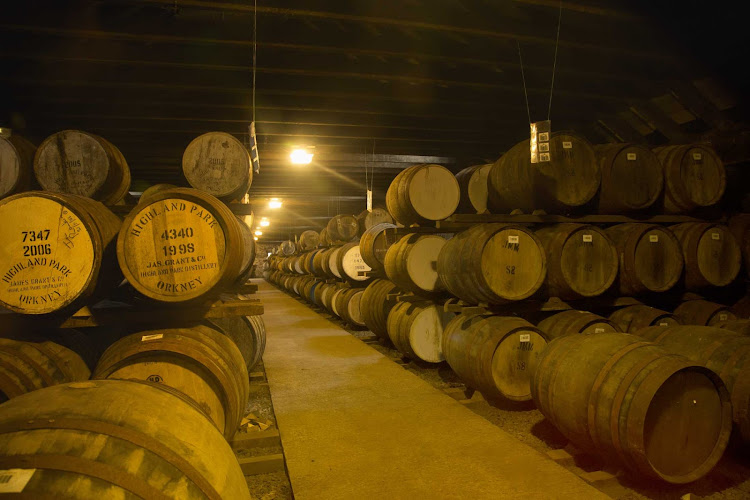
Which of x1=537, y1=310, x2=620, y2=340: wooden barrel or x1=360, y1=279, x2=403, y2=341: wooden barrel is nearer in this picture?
x1=537, y1=310, x2=620, y2=340: wooden barrel

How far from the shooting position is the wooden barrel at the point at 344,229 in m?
12.0

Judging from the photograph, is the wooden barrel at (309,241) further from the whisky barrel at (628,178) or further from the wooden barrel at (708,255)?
the wooden barrel at (708,255)

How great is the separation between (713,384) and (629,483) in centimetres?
84

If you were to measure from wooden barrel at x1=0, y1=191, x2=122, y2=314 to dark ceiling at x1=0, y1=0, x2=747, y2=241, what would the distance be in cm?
268

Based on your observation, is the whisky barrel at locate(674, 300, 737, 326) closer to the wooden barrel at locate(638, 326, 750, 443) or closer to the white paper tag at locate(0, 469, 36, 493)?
the wooden barrel at locate(638, 326, 750, 443)

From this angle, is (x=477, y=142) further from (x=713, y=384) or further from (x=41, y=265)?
(x=41, y=265)

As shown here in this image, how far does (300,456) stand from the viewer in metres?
3.35

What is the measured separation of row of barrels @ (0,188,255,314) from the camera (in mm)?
2699

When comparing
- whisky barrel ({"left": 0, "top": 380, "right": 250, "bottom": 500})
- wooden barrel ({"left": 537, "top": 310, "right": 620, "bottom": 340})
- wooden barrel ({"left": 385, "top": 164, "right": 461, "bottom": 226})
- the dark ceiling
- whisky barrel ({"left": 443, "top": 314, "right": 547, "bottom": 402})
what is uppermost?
the dark ceiling

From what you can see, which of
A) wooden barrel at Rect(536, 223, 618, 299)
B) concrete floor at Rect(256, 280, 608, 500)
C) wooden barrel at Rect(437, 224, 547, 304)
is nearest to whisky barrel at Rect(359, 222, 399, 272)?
concrete floor at Rect(256, 280, 608, 500)

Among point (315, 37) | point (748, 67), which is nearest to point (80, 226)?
point (315, 37)

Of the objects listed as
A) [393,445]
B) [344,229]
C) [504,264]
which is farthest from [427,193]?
[344,229]

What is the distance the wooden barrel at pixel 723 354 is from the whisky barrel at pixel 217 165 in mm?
4357

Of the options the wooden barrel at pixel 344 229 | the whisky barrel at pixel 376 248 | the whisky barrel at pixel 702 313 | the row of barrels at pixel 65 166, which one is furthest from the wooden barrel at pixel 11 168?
the wooden barrel at pixel 344 229
